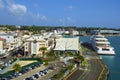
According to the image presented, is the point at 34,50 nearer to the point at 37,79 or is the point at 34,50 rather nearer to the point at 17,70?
the point at 17,70

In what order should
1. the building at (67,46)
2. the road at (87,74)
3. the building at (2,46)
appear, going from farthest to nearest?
the building at (67,46) → the building at (2,46) → the road at (87,74)

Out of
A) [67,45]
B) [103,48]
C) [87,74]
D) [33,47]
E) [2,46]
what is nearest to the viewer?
[87,74]

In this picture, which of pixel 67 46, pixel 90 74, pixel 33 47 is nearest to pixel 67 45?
pixel 67 46

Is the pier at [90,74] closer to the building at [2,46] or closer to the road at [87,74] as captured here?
the road at [87,74]

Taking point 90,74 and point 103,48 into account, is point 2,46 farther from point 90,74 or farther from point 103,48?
point 90,74

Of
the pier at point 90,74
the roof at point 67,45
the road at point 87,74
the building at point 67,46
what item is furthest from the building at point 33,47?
the road at point 87,74

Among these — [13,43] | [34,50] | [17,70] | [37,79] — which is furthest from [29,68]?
[13,43]

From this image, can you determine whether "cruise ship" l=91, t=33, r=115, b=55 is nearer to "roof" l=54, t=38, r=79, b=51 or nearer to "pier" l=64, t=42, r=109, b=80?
"roof" l=54, t=38, r=79, b=51

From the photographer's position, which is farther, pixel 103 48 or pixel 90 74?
pixel 103 48

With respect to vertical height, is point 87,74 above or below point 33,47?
below

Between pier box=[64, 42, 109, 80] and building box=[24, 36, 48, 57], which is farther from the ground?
building box=[24, 36, 48, 57]

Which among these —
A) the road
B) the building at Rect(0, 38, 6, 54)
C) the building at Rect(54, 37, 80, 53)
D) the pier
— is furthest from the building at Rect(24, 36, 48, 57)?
the road
